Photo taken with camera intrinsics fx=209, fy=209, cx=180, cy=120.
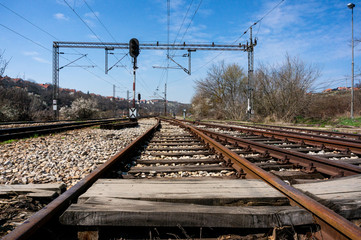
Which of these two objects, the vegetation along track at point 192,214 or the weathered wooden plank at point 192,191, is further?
the weathered wooden plank at point 192,191

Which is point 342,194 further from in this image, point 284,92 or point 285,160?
point 284,92

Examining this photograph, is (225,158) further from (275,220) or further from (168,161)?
(275,220)

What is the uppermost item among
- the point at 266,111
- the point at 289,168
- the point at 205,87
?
the point at 205,87

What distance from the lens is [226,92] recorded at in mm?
34219

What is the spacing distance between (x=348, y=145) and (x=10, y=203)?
588 cm

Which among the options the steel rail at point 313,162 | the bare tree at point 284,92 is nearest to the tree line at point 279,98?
the bare tree at point 284,92

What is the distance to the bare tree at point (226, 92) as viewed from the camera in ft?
107

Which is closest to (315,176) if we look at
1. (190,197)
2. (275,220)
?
(275,220)

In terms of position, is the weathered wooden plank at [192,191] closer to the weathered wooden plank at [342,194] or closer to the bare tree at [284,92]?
the weathered wooden plank at [342,194]

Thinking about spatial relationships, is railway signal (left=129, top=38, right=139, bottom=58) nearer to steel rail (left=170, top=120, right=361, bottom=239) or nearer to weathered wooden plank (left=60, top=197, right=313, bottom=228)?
steel rail (left=170, top=120, right=361, bottom=239)

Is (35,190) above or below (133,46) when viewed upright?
below

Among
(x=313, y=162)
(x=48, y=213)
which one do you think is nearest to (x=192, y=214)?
(x=48, y=213)

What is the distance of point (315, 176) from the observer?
2.78 metres

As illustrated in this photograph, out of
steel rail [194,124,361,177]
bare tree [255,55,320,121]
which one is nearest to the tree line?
bare tree [255,55,320,121]
